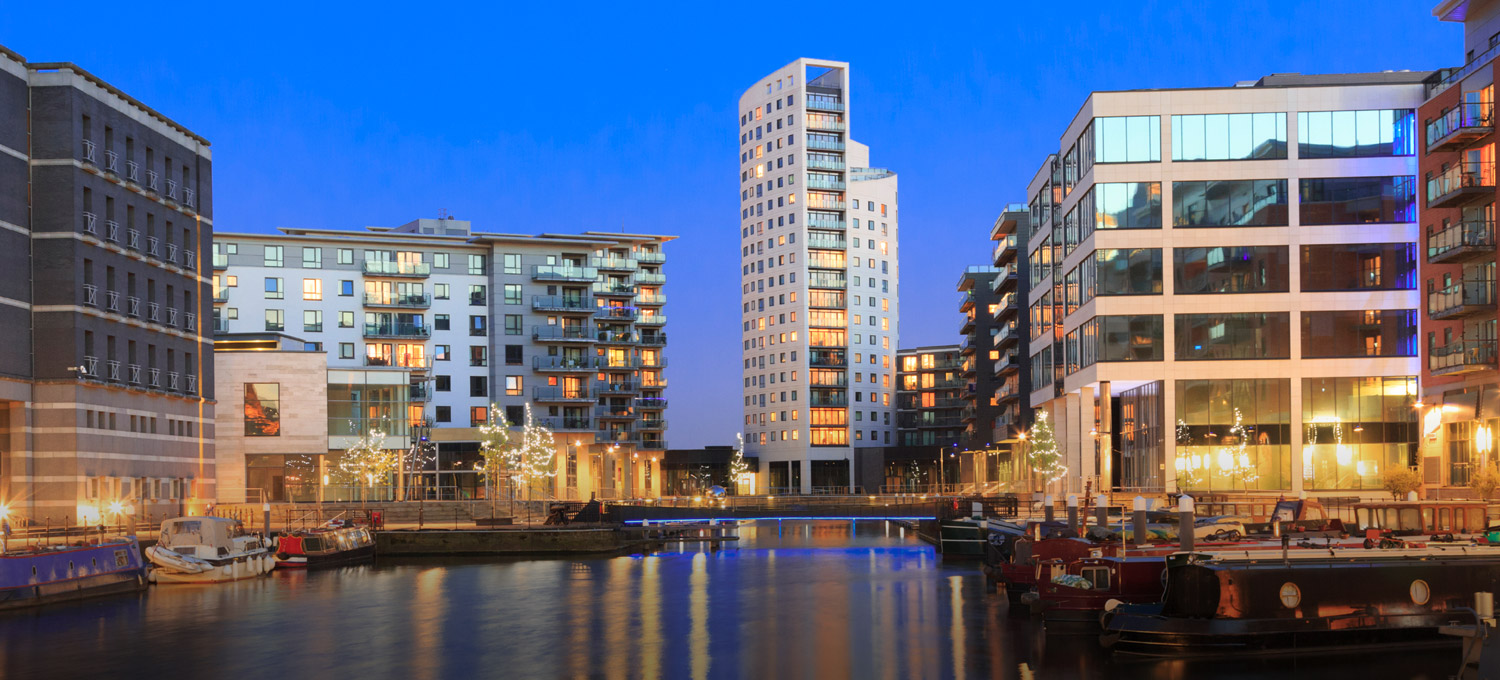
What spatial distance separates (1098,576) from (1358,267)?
2137 inches

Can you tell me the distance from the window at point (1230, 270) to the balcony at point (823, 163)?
90.2 meters

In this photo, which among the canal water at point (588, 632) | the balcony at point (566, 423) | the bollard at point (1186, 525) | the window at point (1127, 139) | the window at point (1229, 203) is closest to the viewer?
the canal water at point (588, 632)

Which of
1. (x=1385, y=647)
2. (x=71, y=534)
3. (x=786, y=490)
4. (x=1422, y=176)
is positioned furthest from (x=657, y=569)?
(x=786, y=490)

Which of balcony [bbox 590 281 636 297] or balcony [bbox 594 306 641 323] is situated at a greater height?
balcony [bbox 590 281 636 297]

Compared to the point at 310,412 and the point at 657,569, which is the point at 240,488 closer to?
the point at 310,412

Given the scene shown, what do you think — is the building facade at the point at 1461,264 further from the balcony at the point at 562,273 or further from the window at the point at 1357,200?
the balcony at the point at 562,273

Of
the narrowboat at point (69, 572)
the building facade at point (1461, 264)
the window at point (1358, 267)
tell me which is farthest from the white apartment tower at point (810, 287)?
the narrowboat at point (69, 572)

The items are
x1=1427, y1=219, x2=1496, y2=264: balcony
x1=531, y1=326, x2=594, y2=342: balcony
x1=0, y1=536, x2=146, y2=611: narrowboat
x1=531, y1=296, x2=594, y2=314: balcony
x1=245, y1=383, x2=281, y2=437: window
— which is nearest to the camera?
x1=0, y1=536, x2=146, y2=611: narrowboat

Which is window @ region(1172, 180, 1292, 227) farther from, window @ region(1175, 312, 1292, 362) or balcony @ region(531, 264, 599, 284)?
balcony @ region(531, 264, 599, 284)

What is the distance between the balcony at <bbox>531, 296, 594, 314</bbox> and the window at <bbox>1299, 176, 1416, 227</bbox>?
70312 millimetres

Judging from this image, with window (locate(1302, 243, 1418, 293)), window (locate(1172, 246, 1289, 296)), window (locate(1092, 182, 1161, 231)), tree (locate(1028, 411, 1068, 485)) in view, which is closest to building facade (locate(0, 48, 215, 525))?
window (locate(1092, 182, 1161, 231))

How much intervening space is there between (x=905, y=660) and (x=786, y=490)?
136 m

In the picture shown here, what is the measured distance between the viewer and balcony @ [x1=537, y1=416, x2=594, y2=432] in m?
127

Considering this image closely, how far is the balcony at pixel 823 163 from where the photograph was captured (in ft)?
555
